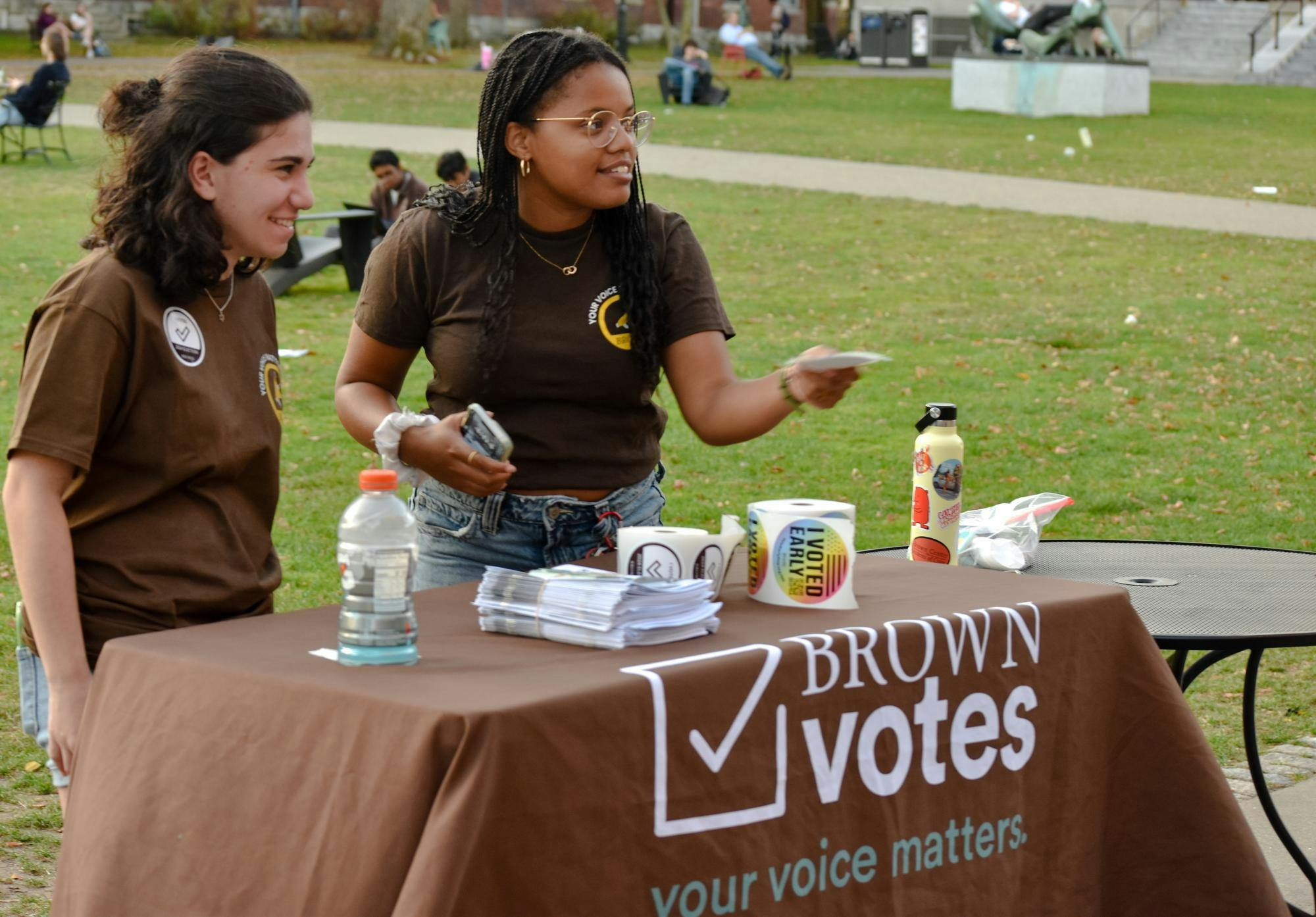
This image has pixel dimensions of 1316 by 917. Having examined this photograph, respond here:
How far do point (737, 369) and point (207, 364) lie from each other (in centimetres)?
764

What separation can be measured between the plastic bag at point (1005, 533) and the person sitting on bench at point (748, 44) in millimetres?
Result: 32531

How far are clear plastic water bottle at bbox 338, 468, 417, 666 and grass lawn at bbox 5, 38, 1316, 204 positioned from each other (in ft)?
48.6

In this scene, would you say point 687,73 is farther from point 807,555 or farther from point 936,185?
point 807,555

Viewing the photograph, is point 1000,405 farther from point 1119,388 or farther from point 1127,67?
point 1127,67

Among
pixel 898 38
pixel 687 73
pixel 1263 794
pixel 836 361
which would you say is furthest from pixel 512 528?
pixel 898 38

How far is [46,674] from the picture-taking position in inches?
104

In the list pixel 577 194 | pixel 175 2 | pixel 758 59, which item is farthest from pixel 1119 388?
pixel 175 2

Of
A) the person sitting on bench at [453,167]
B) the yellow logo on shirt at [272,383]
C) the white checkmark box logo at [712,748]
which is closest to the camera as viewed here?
the white checkmark box logo at [712,748]

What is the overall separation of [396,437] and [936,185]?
17404mm

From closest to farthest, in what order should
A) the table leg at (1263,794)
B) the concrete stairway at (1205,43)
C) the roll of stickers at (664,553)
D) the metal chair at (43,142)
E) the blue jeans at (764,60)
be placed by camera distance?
the roll of stickers at (664,553) < the table leg at (1263,794) < the metal chair at (43,142) < the blue jeans at (764,60) < the concrete stairway at (1205,43)

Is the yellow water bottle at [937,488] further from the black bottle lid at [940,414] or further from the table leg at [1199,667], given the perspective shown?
the table leg at [1199,667]

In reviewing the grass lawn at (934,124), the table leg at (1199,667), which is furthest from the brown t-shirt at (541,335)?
the grass lawn at (934,124)

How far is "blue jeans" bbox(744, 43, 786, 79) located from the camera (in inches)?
1401

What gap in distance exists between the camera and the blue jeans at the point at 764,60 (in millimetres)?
35594
